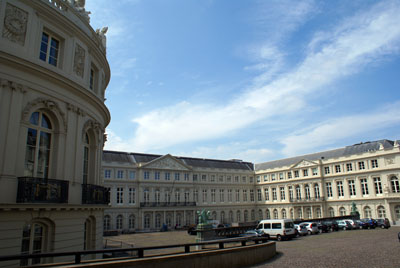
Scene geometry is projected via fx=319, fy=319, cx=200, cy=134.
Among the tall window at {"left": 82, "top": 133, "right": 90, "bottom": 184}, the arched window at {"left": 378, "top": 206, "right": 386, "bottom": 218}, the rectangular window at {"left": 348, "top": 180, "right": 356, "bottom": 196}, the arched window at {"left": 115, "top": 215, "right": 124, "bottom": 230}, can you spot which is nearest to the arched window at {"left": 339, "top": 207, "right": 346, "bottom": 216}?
the rectangular window at {"left": 348, "top": 180, "right": 356, "bottom": 196}

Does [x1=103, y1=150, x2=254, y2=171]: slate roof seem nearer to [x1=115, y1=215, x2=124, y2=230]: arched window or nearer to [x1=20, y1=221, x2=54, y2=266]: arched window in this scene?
[x1=115, y1=215, x2=124, y2=230]: arched window

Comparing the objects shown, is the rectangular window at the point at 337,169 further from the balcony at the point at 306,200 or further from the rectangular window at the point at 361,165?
the balcony at the point at 306,200

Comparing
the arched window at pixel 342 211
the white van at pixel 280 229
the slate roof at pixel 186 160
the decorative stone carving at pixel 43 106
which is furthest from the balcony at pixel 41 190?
the arched window at pixel 342 211

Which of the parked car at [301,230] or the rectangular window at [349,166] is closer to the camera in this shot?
the parked car at [301,230]

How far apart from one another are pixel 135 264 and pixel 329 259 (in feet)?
31.3

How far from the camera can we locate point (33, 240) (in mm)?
12289

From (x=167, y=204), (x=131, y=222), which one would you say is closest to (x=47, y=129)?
(x=131, y=222)

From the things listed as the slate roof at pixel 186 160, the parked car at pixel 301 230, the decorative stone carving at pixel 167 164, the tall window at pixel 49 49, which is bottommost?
the parked car at pixel 301 230

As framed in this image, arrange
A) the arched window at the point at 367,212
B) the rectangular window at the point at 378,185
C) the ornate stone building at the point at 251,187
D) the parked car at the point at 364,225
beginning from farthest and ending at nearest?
1. the ornate stone building at the point at 251,187
2. the arched window at the point at 367,212
3. the rectangular window at the point at 378,185
4. the parked car at the point at 364,225

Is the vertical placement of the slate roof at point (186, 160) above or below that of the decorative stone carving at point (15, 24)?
above

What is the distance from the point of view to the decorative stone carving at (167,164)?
58.2 meters

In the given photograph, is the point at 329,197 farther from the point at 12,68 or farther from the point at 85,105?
the point at 12,68

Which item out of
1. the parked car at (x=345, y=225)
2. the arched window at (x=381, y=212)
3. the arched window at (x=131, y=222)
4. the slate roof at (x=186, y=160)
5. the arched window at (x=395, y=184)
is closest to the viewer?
the parked car at (x=345, y=225)

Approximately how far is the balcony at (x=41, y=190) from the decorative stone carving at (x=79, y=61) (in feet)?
18.3
